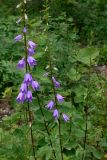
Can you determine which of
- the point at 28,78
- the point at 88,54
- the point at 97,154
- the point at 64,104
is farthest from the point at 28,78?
the point at 97,154

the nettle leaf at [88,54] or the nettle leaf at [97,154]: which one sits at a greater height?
the nettle leaf at [88,54]

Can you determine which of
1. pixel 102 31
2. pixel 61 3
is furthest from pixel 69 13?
pixel 102 31

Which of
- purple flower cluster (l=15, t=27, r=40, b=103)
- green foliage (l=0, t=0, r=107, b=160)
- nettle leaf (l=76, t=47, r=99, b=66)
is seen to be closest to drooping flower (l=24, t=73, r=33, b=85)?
purple flower cluster (l=15, t=27, r=40, b=103)

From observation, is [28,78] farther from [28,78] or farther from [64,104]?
[64,104]

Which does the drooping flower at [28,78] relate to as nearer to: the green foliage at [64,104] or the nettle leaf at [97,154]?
the green foliage at [64,104]

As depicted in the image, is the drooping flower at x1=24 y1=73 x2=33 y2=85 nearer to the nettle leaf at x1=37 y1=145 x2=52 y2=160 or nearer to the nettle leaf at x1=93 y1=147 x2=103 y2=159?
the nettle leaf at x1=37 y1=145 x2=52 y2=160

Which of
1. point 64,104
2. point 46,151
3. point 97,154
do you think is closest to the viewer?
point 46,151

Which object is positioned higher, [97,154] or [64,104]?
[64,104]

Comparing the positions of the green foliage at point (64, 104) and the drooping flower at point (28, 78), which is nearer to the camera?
the drooping flower at point (28, 78)

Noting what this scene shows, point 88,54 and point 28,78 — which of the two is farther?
point 88,54

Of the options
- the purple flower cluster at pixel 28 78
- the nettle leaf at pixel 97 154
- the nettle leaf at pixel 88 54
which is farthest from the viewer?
the nettle leaf at pixel 97 154

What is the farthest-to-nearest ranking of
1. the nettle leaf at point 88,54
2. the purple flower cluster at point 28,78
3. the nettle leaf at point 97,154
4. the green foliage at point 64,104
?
the nettle leaf at point 97,154 < the green foliage at point 64,104 < the nettle leaf at point 88,54 < the purple flower cluster at point 28,78

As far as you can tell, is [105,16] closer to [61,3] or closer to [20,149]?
[61,3]

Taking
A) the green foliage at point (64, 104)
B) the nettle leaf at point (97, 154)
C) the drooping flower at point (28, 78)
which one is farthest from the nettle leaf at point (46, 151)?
the drooping flower at point (28, 78)
